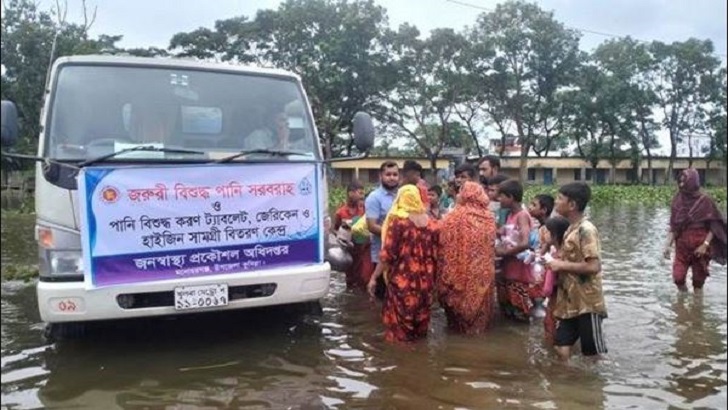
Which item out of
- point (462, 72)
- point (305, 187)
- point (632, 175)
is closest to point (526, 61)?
point (462, 72)

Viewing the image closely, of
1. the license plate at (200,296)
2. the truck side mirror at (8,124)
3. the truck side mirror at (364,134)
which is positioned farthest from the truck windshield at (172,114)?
the license plate at (200,296)

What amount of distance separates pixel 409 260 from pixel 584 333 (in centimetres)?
138

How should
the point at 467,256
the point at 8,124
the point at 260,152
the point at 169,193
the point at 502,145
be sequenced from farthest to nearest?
1. the point at 502,145
2. the point at 467,256
3. the point at 260,152
4. the point at 169,193
5. the point at 8,124

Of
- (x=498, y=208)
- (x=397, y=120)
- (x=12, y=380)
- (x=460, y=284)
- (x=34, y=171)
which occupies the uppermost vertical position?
(x=397, y=120)

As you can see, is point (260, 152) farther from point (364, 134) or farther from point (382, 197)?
point (382, 197)

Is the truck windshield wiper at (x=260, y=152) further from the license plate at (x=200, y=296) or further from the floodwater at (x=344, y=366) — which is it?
the floodwater at (x=344, y=366)

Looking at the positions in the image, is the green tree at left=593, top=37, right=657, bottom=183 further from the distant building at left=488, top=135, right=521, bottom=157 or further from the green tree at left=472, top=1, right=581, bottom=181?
the distant building at left=488, top=135, right=521, bottom=157

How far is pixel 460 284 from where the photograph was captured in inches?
223

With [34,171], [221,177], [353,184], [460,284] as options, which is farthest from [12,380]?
[353,184]

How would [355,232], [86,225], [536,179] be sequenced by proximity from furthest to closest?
[536,179]
[355,232]
[86,225]

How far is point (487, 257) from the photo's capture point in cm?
569

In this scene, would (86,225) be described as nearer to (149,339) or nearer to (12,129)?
(12,129)

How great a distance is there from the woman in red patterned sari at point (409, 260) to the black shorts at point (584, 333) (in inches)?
42.3

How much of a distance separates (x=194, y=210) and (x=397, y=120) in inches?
1408
